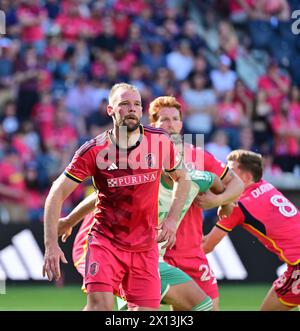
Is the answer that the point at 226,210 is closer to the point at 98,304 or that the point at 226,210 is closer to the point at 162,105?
the point at 162,105

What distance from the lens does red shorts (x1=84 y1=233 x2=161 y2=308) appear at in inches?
273

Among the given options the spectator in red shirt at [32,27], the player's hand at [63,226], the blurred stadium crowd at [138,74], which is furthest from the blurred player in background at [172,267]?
the spectator in red shirt at [32,27]

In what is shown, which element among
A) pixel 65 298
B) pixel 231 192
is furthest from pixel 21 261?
pixel 231 192

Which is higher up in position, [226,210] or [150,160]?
[150,160]

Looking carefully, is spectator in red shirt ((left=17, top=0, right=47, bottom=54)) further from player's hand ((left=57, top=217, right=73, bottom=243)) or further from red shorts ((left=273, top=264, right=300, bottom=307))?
player's hand ((left=57, top=217, right=73, bottom=243))

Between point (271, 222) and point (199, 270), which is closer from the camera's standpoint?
point (199, 270)

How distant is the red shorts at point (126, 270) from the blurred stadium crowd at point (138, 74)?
26.3 feet

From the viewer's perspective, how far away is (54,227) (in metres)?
6.78

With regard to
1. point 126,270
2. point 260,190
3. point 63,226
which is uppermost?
point 260,190

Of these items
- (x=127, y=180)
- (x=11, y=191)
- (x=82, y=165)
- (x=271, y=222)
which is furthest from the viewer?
A: (x=11, y=191)

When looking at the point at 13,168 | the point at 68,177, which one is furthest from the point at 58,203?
the point at 13,168

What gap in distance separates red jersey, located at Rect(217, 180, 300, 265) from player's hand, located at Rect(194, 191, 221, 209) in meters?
0.69

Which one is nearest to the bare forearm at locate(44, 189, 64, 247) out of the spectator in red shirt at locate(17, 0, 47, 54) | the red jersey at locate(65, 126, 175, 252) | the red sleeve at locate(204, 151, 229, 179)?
the red jersey at locate(65, 126, 175, 252)

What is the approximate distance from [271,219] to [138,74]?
9409 mm
